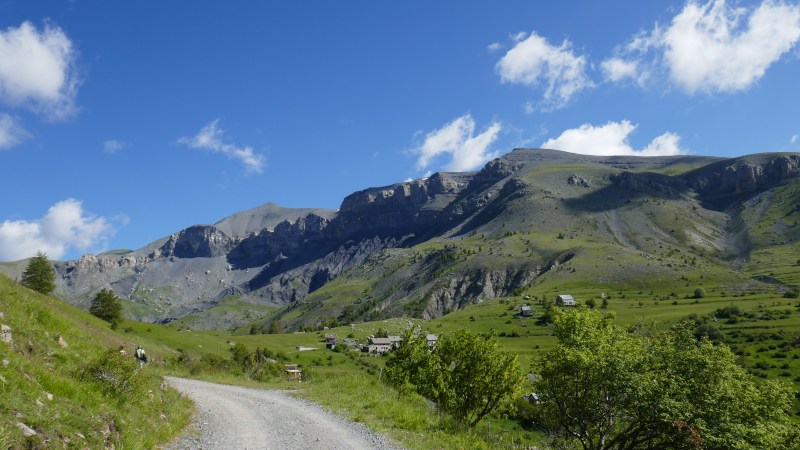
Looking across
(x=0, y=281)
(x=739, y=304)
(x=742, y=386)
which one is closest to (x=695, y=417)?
(x=742, y=386)

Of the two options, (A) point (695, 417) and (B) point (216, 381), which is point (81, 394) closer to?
(B) point (216, 381)

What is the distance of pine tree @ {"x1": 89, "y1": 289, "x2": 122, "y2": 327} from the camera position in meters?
106

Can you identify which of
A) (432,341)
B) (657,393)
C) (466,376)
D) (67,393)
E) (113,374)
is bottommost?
(432,341)

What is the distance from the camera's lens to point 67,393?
13109mm

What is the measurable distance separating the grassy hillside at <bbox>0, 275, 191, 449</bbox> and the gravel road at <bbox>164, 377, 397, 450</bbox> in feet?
3.87

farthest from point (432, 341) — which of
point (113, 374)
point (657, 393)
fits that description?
point (113, 374)

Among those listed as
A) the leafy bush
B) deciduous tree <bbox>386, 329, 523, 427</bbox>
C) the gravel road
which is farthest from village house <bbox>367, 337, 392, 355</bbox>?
the leafy bush

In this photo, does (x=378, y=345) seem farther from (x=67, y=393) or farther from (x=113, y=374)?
(x=67, y=393)

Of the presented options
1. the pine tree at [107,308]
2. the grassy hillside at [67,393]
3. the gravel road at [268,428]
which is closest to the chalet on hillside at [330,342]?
the pine tree at [107,308]

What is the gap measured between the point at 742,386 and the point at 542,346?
147497mm

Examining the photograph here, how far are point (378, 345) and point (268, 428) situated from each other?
170 m

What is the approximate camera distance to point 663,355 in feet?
125

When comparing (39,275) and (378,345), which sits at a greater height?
(39,275)

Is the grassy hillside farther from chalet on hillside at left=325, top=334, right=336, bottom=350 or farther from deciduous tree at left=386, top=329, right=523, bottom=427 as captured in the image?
chalet on hillside at left=325, top=334, right=336, bottom=350
